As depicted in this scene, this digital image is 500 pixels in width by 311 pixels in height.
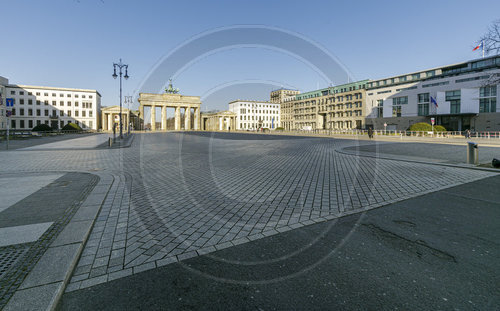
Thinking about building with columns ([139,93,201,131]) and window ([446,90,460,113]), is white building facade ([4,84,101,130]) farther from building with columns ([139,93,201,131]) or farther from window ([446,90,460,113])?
window ([446,90,460,113])

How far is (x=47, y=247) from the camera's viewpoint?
3.56 meters

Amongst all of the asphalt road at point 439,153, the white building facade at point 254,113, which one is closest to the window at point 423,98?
the asphalt road at point 439,153

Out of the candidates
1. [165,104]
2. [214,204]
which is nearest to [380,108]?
[165,104]

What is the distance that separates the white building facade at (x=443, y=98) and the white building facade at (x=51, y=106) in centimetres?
10777

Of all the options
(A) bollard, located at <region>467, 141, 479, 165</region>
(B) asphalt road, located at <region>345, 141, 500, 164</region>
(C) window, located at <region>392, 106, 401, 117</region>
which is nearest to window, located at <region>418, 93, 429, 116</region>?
(C) window, located at <region>392, 106, 401, 117</region>

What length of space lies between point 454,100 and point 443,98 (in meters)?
2.53

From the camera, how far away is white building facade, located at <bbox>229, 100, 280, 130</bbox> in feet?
506

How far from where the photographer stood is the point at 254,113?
153000 mm

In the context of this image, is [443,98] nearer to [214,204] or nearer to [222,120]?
[214,204]

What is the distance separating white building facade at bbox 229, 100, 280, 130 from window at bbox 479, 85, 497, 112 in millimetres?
102296

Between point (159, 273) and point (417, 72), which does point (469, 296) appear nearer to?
point (159, 273)

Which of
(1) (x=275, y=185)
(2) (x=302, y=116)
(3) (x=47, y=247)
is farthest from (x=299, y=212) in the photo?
(2) (x=302, y=116)

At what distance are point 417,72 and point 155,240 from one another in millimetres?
89257

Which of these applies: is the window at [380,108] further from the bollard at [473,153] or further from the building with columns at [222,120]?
the bollard at [473,153]
